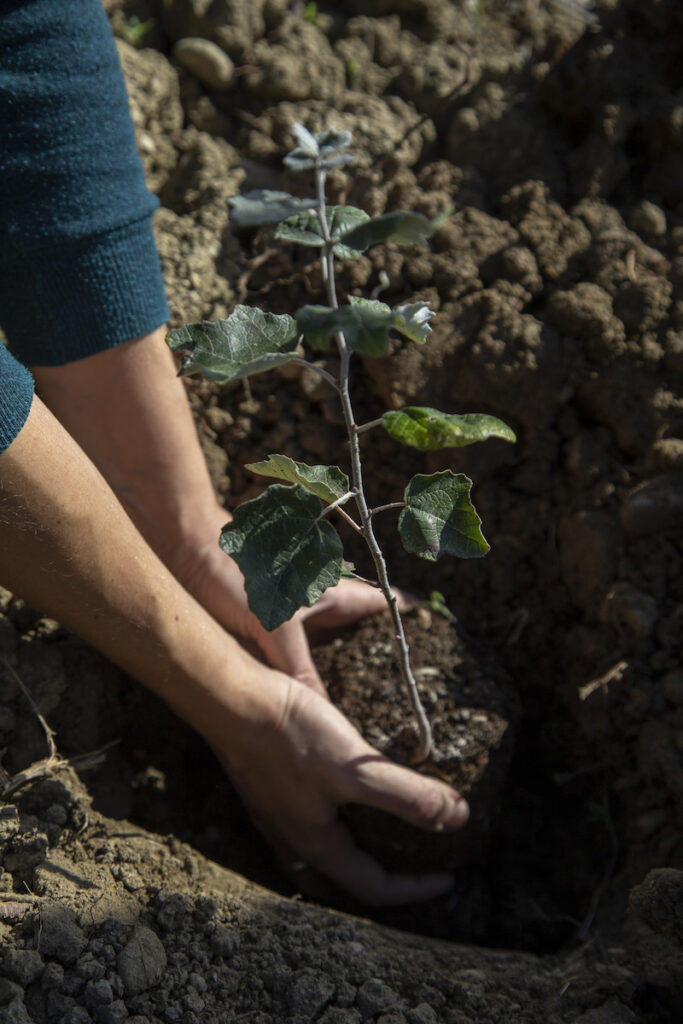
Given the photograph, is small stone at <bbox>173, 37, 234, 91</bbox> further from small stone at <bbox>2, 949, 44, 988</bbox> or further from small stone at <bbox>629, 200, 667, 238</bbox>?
small stone at <bbox>2, 949, 44, 988</bbox>

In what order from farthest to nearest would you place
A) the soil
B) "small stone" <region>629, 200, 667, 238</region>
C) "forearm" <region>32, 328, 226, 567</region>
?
"small stone" <region>629, 200, 667, 238</region>
"forearm" <region>32, 328, 226, 567</region>
the soil

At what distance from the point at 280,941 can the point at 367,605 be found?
2.77 ft

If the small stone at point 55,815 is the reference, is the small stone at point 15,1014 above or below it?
above

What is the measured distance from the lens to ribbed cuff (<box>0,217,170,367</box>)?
1734mm

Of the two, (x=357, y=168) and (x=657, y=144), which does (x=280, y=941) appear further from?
(x=657, y=144)

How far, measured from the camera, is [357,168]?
233 centimetres

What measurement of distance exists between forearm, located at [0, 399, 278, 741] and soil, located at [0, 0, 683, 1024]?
0.29 metres

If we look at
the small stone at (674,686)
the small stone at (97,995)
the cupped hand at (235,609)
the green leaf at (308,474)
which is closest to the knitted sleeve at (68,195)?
the cupped hand at (235,609)

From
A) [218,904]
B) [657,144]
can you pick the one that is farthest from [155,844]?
[657,144]

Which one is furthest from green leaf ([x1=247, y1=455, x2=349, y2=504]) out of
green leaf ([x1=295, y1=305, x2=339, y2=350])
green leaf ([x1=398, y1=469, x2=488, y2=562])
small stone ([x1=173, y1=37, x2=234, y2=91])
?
small stone ([x1=173, y1=37, x2=234, y2=91])

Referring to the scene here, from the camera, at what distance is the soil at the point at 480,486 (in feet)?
5.08

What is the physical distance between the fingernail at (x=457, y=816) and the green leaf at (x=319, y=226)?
128 centimetres

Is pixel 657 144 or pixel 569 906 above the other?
pixel 657 144

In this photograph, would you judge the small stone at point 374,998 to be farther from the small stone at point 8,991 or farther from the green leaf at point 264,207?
the green leaf at point 264,207
